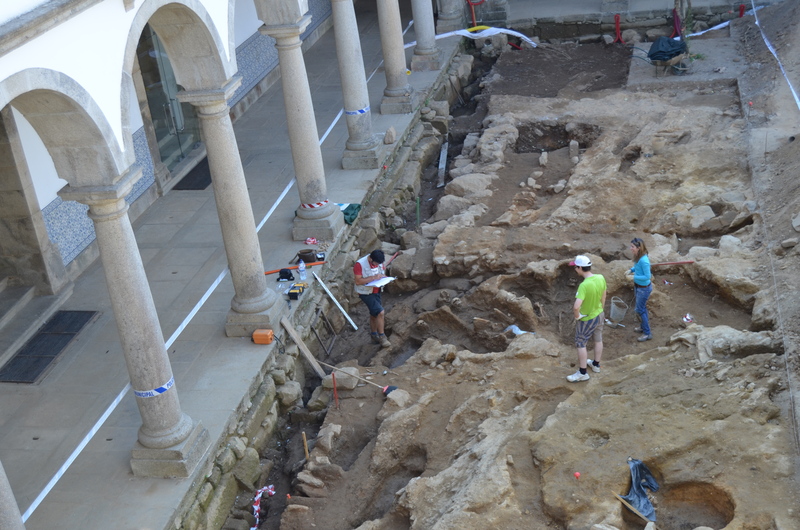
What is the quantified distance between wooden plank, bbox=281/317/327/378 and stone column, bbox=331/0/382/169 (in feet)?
14.6

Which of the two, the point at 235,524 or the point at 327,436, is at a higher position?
the point at 327,436

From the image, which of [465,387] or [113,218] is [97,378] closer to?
[113,218]

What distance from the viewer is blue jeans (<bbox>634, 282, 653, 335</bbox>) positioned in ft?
28.8

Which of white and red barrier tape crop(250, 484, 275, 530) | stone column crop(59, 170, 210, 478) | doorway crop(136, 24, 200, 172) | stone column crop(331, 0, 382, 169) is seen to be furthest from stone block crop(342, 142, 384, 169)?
stone column crop(59, 170, 210, 478)

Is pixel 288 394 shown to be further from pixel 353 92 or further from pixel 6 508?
pixel 353 92

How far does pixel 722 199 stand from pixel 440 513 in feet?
21.6

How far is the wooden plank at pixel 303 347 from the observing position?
9.75m

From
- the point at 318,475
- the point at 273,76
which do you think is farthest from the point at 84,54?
the point at 273,76

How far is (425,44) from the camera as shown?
1780cm

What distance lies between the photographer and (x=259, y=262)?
31.6 ft

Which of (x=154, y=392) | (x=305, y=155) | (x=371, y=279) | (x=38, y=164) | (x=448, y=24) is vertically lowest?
(x=371, y=279)

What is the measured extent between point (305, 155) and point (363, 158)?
2.27 metres

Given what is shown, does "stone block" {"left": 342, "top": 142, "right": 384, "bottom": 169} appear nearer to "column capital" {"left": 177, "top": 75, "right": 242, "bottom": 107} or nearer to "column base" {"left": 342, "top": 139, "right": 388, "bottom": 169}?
"column base" {"left": 342, "top": 139, "right": 388, "bottom": 169}

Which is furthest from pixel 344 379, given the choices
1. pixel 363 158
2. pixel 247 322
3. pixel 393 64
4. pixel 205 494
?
pixel 393 64
